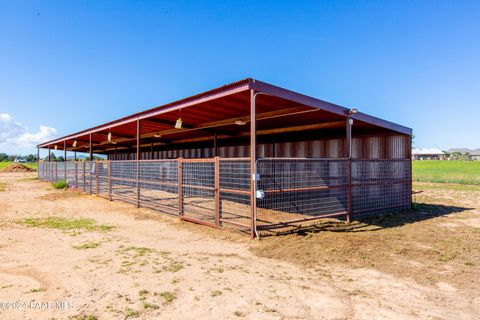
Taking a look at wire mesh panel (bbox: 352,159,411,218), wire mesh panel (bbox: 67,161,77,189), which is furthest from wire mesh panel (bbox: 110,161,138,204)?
wire mesh panel (bbox: 352,159,411,218)

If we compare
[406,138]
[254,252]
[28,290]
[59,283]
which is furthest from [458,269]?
[406,138]

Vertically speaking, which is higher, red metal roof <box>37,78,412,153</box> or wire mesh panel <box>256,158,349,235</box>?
red metal roof <box>37,78,412,153</box>

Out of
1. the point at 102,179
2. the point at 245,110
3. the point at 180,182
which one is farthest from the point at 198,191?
Result: the point at 102,179

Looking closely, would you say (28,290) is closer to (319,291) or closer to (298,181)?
(319,291)

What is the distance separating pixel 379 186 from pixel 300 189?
3650 millimetres

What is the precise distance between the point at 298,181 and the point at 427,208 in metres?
6.25

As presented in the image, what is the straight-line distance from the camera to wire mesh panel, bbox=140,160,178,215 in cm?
781

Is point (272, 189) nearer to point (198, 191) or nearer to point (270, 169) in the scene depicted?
point (270, 169)

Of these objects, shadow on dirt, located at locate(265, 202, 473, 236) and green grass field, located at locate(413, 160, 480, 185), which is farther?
green grass field, located at locate(413, 160, 480, 185)

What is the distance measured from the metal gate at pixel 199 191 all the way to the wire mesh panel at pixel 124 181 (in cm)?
292

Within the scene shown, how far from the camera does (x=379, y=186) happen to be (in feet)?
26.9

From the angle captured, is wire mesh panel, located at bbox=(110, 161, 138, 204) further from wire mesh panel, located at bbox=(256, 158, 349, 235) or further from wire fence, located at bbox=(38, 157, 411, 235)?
A: wire mesh panel, located at bbox=(256, 158, 349, 235)

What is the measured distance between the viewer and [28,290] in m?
3.20

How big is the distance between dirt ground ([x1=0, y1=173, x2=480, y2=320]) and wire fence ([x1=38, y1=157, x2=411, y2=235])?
51 centimetres
